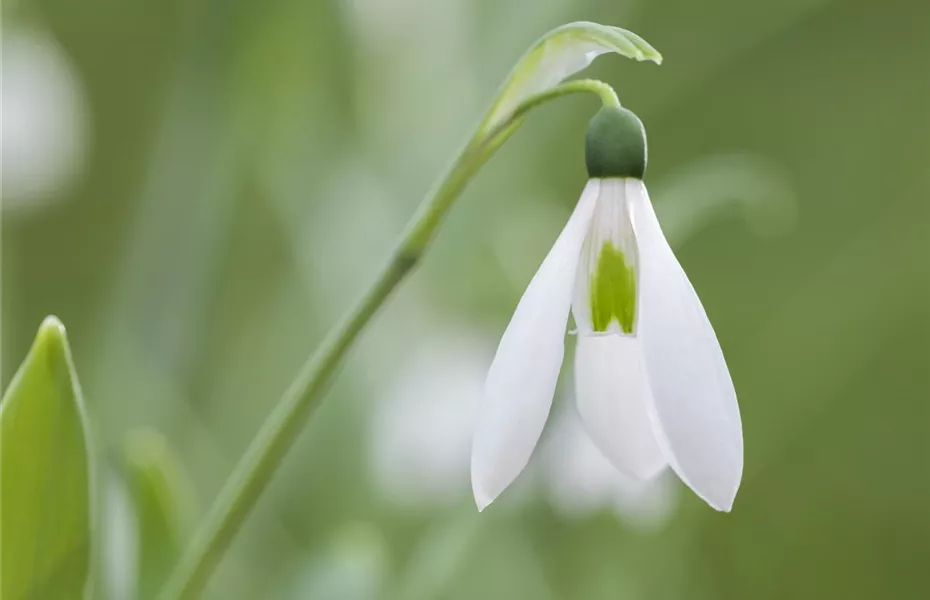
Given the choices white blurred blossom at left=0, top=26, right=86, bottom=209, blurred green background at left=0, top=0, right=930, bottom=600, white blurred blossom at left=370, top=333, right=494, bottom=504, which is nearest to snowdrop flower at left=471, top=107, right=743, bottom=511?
blurred green background at left=0, top=0, right=930, bottom=600

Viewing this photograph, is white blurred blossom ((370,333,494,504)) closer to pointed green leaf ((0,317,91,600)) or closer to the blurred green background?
the blurred green background

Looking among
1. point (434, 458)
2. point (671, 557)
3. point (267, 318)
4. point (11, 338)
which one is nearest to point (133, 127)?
point (267, 318)

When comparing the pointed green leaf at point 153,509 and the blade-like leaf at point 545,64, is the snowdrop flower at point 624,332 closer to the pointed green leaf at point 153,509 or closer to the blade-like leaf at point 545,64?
the blade-like leaf at point 545,64

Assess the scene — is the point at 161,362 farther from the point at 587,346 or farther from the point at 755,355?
the point at 755,355

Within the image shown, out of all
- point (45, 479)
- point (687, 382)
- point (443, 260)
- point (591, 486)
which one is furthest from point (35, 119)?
point (687, 382)

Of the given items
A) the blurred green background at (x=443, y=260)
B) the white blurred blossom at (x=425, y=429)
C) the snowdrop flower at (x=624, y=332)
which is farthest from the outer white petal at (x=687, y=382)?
the white blurred blossom at (x=425, y=429)

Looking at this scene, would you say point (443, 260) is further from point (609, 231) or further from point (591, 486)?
point (609, 231)

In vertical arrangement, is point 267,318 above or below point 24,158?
below
